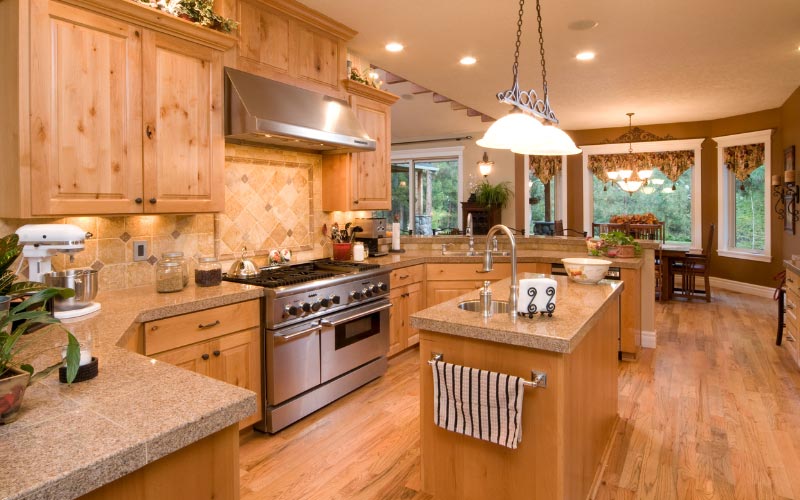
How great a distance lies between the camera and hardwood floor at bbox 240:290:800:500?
2406mm

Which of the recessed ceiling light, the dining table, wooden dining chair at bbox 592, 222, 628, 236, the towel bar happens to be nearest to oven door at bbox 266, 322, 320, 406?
the towel bar

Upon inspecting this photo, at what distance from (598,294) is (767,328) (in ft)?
13.8

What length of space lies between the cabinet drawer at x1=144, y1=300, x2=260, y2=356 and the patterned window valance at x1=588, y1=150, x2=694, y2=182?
7845 mm

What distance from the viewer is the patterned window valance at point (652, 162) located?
8.45 metres

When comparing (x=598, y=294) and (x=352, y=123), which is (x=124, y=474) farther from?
(x=352, y=123)

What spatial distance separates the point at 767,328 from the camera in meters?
5.44

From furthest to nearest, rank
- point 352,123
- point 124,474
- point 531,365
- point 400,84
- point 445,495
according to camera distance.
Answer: point 400,84 → point 352,123 → point 445,495 → point 531,365 → point 124,474

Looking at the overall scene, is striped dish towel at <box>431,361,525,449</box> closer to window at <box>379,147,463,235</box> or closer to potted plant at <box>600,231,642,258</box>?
potted plant at <box>600,231,642,258</box>

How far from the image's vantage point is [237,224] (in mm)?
3420

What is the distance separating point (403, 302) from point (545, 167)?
613 cm

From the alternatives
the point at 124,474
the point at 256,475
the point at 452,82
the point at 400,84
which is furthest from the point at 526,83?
the point at 124,474

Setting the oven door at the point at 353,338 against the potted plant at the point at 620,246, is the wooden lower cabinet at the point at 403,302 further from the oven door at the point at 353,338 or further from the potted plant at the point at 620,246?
the potted plant at the point at 620,246

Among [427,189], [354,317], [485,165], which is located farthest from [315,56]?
[427,189]

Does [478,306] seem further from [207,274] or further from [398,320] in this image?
[398,320]
